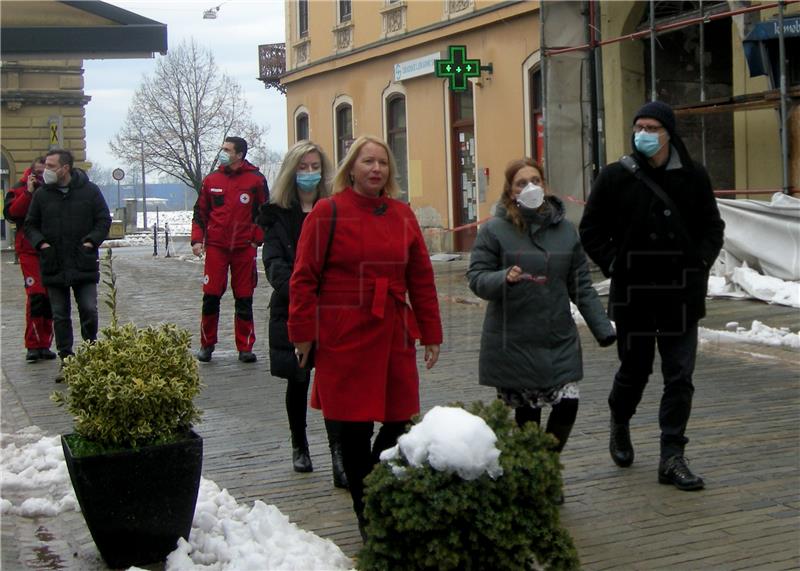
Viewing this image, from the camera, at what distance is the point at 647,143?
6.00 metres

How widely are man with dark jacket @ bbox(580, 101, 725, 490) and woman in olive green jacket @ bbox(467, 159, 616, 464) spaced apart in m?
0.41

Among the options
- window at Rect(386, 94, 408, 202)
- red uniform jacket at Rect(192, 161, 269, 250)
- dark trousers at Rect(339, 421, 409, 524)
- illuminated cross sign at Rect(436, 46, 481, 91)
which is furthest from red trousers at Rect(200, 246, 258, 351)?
window at Rect(386, 94, 408, 202)

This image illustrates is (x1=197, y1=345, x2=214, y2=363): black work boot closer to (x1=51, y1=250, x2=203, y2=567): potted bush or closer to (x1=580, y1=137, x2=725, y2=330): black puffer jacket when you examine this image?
(x1=580, y1=137, x2=725, y2=330): black puffer jacket

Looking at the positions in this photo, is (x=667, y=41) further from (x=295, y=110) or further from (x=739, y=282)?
(x=295, y=110)

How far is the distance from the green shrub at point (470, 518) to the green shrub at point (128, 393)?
1.41m

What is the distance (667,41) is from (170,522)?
50.9 ft

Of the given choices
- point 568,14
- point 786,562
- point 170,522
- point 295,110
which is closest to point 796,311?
point 568,14

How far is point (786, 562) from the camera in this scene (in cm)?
483

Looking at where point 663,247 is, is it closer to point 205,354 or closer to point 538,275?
point 538,275

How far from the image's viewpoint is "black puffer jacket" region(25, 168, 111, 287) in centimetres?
991

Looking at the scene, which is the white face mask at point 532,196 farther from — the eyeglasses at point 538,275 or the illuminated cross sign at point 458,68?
the illuminated cross sign at point 458,68

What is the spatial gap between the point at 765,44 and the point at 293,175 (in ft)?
34.4

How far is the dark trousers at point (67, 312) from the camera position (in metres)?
Answer: 10.0

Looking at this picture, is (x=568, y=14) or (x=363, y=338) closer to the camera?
(x=363, y=338)
